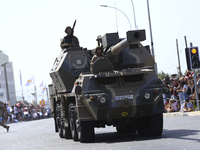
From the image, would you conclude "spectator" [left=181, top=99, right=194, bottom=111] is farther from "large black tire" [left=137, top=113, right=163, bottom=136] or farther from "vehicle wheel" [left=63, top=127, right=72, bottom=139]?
"large black tire" [left=137, top=113, right=163, bottom=136]

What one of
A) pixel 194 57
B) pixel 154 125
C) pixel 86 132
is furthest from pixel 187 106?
pixel 86 132

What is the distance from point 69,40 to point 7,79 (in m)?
86.6

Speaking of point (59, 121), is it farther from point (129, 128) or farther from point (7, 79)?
point (7, 79)

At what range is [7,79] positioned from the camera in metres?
102

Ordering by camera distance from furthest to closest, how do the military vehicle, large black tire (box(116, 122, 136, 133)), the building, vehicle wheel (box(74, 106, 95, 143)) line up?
the building
large black tire (box(116, 122, 136, 133))
vehicle wheel (box(74, 106, 95, 143))
the military vehicle

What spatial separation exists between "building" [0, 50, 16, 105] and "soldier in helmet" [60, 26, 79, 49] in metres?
80.2

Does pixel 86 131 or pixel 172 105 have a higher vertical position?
pixel 86 131

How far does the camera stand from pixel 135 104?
521 inches

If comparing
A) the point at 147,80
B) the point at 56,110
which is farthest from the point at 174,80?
the point at 147,80

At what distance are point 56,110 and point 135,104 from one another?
17.8 feet

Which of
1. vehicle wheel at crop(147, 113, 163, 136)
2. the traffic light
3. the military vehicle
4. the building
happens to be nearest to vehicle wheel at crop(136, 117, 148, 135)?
the military vehicle

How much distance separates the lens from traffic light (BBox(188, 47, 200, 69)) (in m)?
22.2

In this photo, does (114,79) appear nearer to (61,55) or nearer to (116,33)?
(116,33)

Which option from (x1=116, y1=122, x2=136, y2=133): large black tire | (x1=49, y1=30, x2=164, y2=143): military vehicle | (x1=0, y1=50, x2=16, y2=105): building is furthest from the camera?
(x1=0, y1=50, x2=16, y2=105): building
